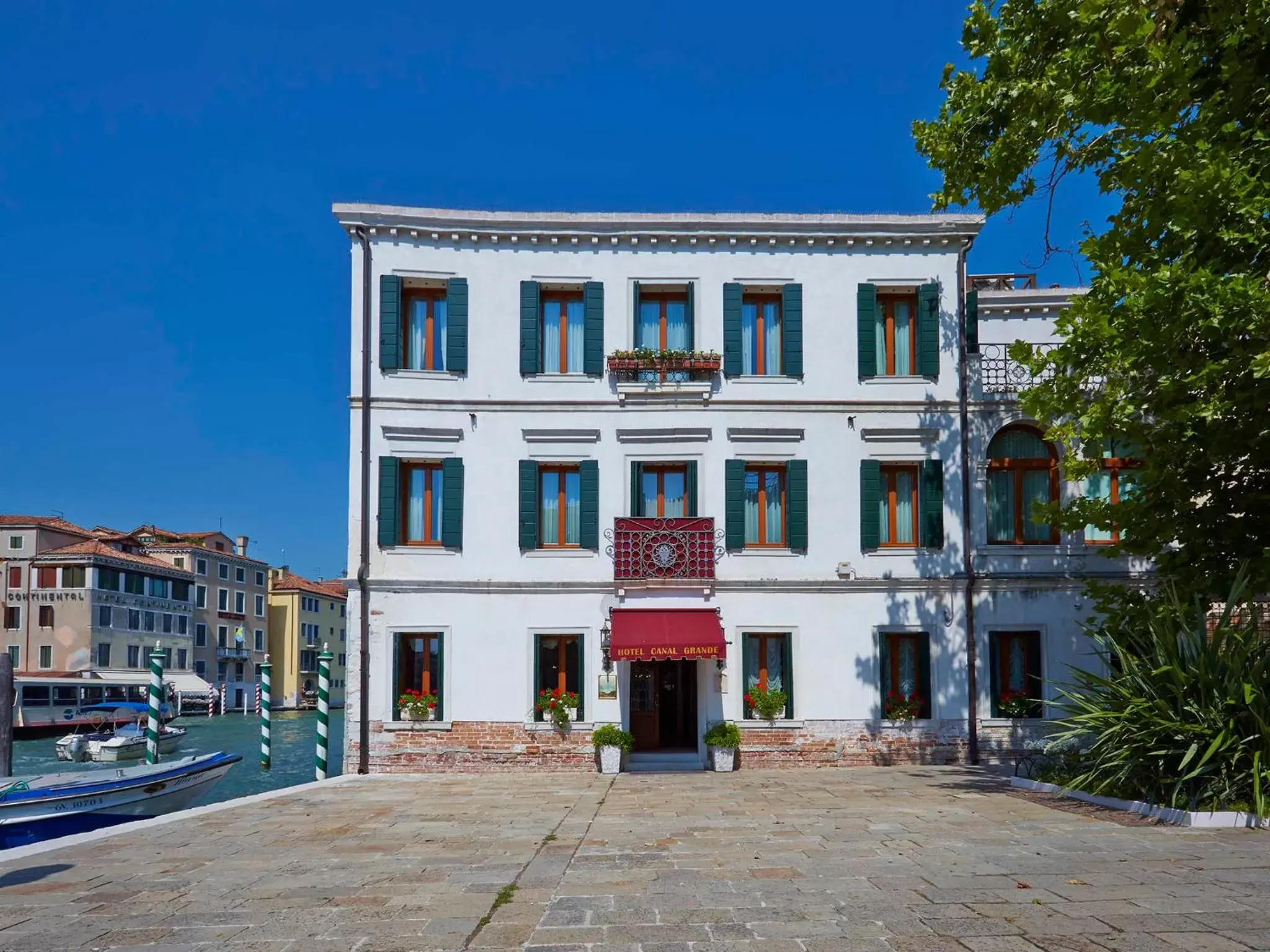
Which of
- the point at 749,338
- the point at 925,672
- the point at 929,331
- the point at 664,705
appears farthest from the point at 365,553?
the point at 929,331

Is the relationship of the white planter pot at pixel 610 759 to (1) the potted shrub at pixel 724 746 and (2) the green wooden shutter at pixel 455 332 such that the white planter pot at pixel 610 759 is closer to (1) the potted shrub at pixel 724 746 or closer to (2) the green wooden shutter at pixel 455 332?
(1) the potted shrub at pixel 724 746

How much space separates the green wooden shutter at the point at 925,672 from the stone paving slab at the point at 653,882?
4.73m

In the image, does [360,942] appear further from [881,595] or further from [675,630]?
[881,595]

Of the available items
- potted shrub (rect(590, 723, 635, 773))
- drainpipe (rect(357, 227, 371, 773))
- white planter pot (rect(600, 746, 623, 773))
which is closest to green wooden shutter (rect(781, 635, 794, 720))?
potted shrub (rect(590, 723, 635, 773))

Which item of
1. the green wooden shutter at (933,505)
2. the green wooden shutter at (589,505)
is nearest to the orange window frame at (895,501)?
the green wooden shutter at (933,505)

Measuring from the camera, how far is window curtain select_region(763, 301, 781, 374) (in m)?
19.0

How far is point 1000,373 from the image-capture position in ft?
61.6

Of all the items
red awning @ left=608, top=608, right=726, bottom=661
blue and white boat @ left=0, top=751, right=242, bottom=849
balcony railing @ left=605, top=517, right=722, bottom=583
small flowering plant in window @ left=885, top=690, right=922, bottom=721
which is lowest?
blue and white boat @ left=0, top=751, right=242, bottom=849

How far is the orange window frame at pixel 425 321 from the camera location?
18641 mm

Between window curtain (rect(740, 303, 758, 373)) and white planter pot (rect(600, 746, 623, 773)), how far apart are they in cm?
724

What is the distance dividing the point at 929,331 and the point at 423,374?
945 centimetres

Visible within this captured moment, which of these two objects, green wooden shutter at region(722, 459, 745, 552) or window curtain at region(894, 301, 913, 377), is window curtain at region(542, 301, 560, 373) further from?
window curtain at region(894, 301, 913, 377)

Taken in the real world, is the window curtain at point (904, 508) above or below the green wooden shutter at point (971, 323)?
below

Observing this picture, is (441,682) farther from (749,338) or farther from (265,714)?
(265,714)
